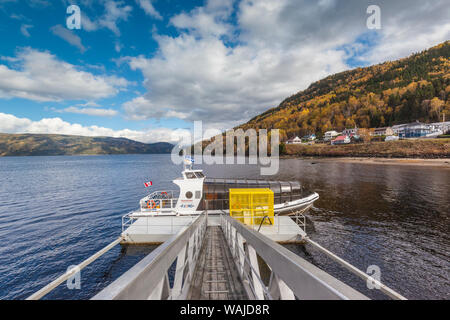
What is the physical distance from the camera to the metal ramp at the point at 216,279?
13.0ft

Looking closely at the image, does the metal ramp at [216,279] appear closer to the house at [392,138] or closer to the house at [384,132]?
the house at [392,138]

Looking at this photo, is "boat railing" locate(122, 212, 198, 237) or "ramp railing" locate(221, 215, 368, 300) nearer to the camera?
"ramp railing" locate(221, 215, 368, 300)

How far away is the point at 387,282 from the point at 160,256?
14.7 metres

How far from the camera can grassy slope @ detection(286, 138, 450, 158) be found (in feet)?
214

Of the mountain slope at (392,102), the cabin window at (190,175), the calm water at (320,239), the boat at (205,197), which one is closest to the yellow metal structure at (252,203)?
the boat at (205,197)

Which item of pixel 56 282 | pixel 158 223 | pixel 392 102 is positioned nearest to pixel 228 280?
pixel 56 282

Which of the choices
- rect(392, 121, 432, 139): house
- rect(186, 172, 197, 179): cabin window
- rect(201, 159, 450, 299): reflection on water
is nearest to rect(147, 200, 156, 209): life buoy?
rect(186, 172, 197, 179): cabin window

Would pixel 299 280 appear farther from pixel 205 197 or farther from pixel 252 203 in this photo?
pixel 205 197

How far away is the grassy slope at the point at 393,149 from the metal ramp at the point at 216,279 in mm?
87173

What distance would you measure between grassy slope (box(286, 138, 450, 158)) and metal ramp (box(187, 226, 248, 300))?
8717cm

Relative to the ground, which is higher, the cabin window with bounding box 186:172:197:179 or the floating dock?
the cabin window with bounding box 186:172:197:179

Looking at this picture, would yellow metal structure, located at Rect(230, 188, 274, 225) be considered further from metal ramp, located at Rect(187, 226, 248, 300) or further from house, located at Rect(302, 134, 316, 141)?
house, located at Rect(302, 134, 316, 141)

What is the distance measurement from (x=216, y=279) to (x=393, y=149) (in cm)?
9611
